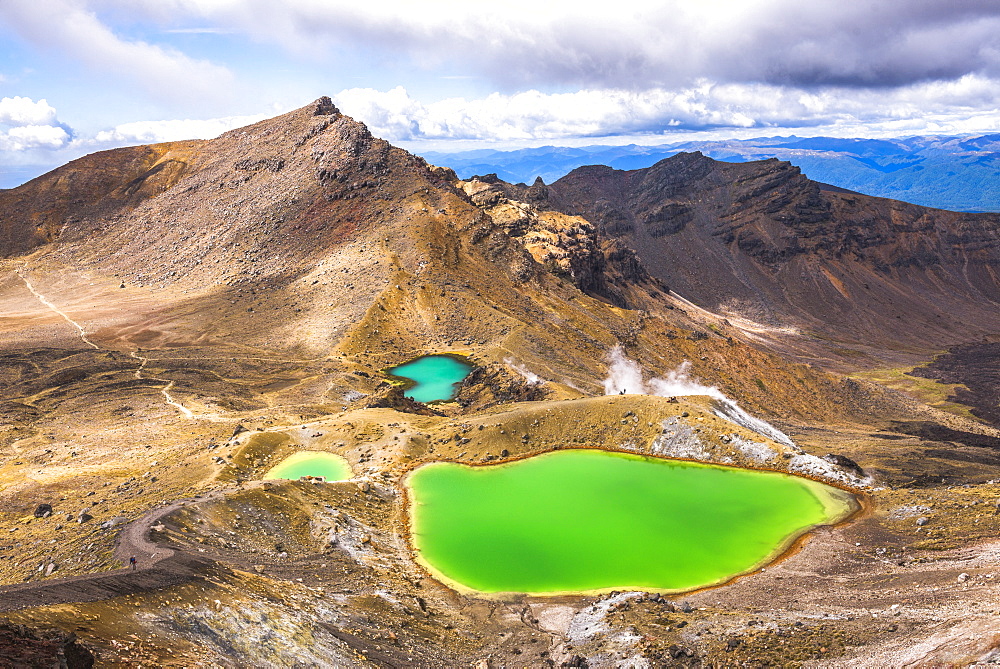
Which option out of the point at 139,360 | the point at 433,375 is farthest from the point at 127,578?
the point at 139,360

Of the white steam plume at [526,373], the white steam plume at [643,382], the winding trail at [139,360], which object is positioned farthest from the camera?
the white steam plume at [643,382]

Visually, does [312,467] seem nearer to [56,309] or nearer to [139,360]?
[139,360]

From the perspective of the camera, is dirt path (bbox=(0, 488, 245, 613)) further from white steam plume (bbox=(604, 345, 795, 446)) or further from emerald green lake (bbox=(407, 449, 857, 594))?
white steam plume (bbox=(604, 345, 795, 446))

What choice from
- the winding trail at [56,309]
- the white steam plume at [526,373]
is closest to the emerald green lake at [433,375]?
the white steam plume at [526,373]

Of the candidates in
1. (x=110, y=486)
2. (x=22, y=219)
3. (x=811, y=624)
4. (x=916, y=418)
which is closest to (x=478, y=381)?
(x=110, y=486)

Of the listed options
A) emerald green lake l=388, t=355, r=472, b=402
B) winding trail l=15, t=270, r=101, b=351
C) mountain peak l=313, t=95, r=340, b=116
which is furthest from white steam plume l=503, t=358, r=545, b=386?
mountain peak l=313, t=95, r=340, b=116

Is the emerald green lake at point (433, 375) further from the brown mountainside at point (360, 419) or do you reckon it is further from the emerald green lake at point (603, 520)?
the emerald green lake at point (603, 520)
